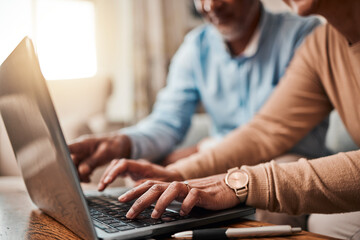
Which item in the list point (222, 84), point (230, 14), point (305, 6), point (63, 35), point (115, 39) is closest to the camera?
point (305, 6)

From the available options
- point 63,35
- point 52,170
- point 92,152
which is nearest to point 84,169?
point 92,152

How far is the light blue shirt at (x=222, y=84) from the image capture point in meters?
1.37

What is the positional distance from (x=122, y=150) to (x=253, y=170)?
0.59 meters

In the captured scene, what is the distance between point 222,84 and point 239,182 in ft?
3.03

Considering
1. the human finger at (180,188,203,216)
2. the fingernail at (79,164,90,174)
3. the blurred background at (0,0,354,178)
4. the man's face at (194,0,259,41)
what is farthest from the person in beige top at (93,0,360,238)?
the blurred background at (0,0,354,178)

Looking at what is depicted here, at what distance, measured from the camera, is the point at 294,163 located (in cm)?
65

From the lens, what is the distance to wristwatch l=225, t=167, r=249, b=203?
2.04ft

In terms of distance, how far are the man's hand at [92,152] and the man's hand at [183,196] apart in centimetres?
41

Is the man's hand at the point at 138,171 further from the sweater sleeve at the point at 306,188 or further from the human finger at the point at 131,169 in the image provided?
the sweater sleeve at the point at 306,188

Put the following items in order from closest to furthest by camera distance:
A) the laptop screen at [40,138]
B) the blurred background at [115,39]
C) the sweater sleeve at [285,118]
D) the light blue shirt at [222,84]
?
the laptop screen at [40,138]
the sweater sleeve at [285,118]
the light blue shirt at [222,84]
the blurred background at [115,39]

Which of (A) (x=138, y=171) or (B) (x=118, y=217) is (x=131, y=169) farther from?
(B) (x=118, y=217)

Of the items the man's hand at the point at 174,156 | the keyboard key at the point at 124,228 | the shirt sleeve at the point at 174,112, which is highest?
the keyboard key at the point at 124,228

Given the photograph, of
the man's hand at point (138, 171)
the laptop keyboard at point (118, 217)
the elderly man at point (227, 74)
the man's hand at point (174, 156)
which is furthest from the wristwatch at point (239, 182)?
the man's hand at point (174, 156)

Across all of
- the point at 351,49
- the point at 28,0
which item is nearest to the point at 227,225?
the point at 351,49
